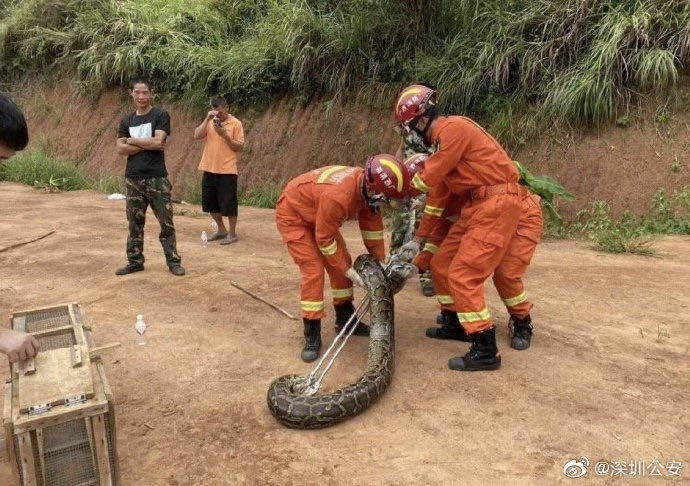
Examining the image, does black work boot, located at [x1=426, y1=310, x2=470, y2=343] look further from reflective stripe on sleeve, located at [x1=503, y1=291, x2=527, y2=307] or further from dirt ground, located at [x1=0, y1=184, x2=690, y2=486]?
reflective stripe on sleeve, located at [x1=503, y1=291, x2=527, y2=307]

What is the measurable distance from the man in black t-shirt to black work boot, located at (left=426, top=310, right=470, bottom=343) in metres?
3.38

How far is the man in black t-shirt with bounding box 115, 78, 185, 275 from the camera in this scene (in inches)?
249

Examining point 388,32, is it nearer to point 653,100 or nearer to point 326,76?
point 326,76

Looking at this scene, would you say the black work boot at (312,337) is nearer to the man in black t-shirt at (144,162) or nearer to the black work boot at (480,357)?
the black work boot at (480,357)

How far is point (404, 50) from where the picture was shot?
37.0 ft

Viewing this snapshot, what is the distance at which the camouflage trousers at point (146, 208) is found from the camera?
6.37 m

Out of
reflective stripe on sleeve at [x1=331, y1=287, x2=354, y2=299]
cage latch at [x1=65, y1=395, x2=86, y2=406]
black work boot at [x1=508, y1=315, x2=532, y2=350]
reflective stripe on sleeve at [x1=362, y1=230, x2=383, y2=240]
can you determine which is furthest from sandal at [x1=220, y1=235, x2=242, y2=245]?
cage latch at [x1=65, y1=395, x2=86, y2=406]

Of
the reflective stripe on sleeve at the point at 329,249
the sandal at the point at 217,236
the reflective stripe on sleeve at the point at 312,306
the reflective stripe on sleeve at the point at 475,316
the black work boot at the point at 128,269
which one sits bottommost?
the sandal at the point at 217,236

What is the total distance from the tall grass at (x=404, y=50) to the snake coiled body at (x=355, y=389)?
6.73 meters

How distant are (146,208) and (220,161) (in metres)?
1.91

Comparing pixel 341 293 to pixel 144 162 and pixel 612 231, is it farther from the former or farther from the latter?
pixel 612 231

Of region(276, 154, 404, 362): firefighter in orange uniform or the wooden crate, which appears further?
region(276, 154, 404, 362): firefighter in orange uniform

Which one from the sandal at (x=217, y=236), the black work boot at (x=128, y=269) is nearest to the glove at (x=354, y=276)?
the black work boot at (x=128, y=269)

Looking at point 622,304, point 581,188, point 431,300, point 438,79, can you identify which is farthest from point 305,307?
point 438,79
